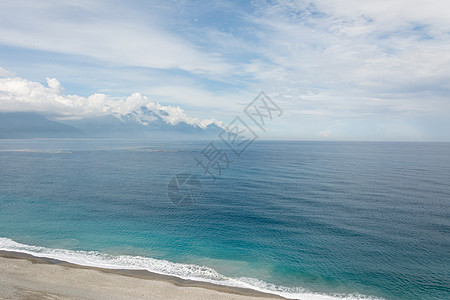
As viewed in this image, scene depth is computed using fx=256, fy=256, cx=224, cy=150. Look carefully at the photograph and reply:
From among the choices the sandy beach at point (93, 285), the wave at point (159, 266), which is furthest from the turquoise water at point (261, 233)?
the sandy beach at point (93, 285)

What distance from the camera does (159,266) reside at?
106 ft

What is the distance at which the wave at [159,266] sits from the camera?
27594mm

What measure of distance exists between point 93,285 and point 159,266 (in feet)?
25.3

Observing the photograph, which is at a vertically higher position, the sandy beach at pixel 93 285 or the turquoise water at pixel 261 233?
the turquoise water at pixel 261 233

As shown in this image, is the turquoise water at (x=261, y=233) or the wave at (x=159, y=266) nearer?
the wave at (x=159, y=266)

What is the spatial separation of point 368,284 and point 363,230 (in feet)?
51.4

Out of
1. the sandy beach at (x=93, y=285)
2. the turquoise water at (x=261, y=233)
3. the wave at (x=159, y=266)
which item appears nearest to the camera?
the sandy beach at (x=93, y=285)

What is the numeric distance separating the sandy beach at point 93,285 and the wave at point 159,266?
3.64ft

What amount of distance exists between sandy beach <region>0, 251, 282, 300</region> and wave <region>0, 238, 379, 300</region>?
1.11 metres

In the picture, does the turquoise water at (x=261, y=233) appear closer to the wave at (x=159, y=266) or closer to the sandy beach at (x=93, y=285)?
the wave at (x=159, y=266)

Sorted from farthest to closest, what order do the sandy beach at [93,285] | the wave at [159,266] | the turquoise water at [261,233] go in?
the turquoise water at [261,233] → the wave at [159,266] → the sandy beach at [93,285]

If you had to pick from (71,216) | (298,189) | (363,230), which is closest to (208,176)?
(298,189)

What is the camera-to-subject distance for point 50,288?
85.0 feet

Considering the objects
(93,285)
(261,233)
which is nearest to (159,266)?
(93,285)
